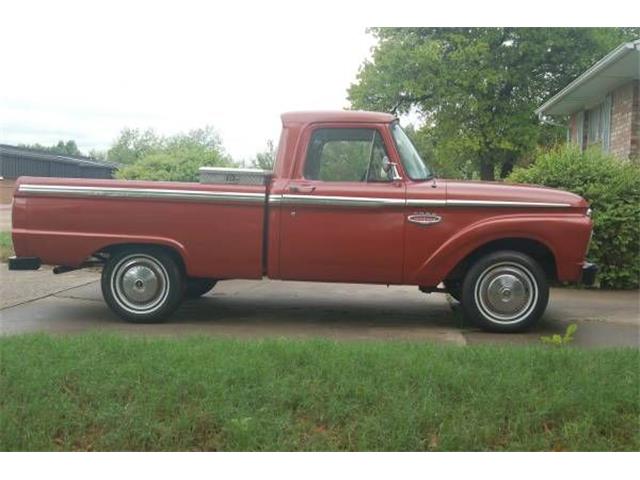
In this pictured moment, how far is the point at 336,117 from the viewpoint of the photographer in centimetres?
693

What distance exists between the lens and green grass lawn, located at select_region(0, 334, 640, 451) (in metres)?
4.07

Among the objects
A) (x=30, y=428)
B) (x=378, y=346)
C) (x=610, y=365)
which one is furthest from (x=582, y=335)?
(x=30, y=428)

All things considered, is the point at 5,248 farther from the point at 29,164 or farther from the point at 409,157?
the point at 29,164

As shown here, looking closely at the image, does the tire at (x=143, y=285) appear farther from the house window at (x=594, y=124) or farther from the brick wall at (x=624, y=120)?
the house window at (x=594, y=124)

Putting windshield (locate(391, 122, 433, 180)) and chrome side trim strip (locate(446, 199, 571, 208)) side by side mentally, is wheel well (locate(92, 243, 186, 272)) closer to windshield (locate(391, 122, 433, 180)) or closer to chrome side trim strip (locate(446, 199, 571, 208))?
windshield (locate(391, 122, 433, 180))

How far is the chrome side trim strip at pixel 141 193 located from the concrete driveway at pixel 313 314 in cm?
125

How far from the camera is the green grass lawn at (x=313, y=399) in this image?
4070 mm

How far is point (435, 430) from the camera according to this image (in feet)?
13.6

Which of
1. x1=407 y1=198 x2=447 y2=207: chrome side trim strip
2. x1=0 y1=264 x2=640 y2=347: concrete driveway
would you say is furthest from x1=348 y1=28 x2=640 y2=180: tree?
x1=407 y1=198 x2=447 y2=207: chrome side trim strip

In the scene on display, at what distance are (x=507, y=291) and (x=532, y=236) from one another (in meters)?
0.57

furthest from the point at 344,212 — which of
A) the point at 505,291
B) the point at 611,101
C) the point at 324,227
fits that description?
the point at 611,101

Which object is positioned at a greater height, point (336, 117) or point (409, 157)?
point (336, 117)

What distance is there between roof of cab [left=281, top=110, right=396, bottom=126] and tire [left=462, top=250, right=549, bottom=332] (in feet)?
5.54

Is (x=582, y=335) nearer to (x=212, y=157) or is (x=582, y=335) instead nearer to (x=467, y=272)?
(x=467, y=272)
